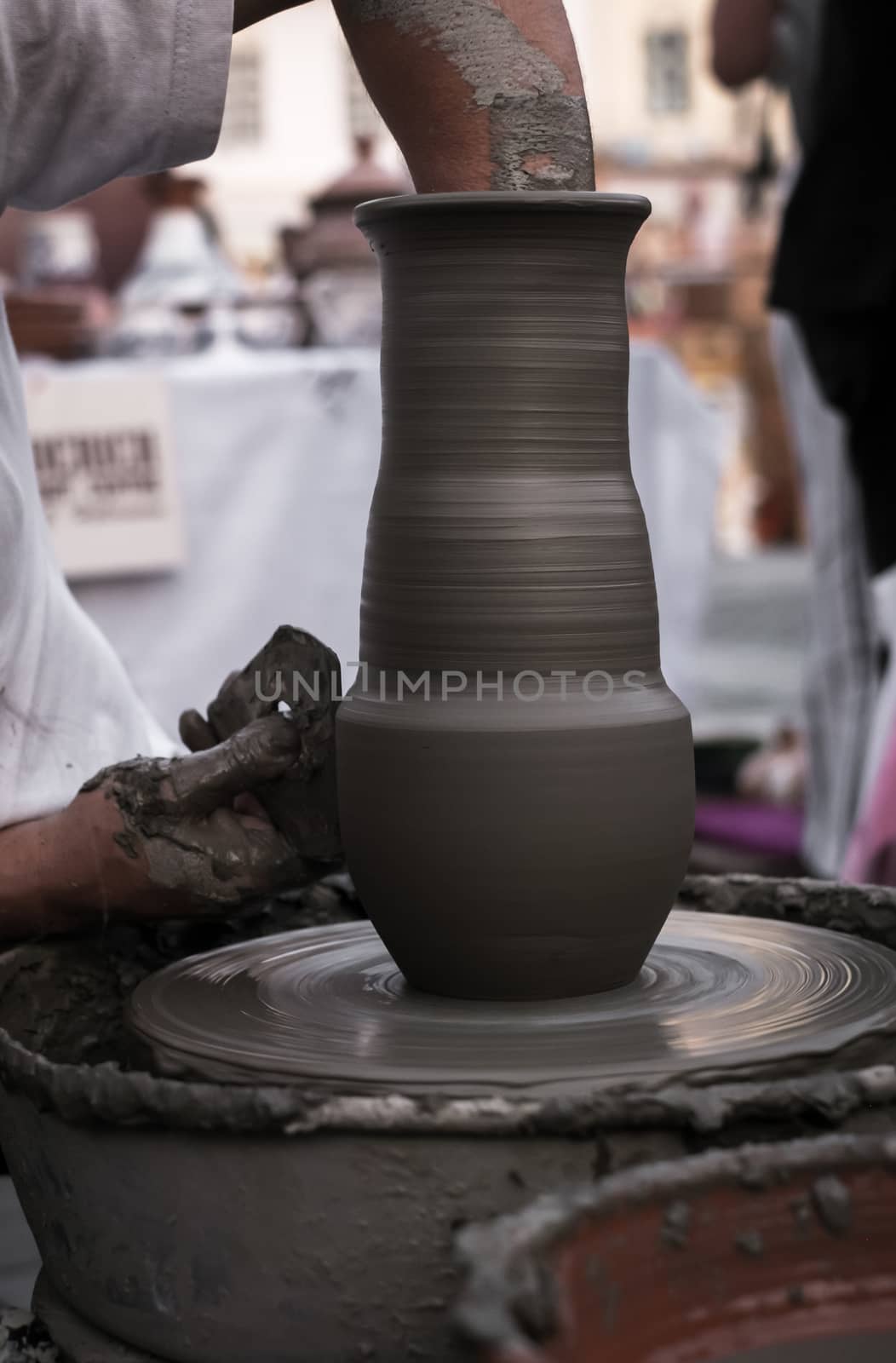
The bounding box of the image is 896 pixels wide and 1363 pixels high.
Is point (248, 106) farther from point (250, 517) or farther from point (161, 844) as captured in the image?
point (161, 844)

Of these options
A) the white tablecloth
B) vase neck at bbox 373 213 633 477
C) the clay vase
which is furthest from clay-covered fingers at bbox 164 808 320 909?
the white tablecloth

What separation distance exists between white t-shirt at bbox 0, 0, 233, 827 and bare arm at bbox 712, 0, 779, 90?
5.89 ft

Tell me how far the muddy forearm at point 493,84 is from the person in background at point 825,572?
167cm

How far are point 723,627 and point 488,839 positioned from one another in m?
5.19

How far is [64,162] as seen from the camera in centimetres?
102

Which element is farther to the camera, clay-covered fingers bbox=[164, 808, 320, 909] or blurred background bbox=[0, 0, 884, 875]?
blurred background bbox=[0, 0, 884, 875]

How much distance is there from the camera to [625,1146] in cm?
78

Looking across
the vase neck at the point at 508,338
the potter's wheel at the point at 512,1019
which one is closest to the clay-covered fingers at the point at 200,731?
the potter's wheel at the point at 512,1019

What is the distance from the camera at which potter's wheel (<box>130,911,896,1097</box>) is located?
32.4 inches

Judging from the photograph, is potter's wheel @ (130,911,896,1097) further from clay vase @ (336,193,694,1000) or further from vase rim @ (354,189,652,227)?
vase rim @ (354,189,652,227)

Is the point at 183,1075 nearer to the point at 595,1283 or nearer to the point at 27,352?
the point at 595,1283

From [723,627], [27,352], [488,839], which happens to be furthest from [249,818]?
[723,627]

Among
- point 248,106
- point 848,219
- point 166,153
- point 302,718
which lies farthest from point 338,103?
point 302,718

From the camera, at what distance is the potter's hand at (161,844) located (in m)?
1.04
